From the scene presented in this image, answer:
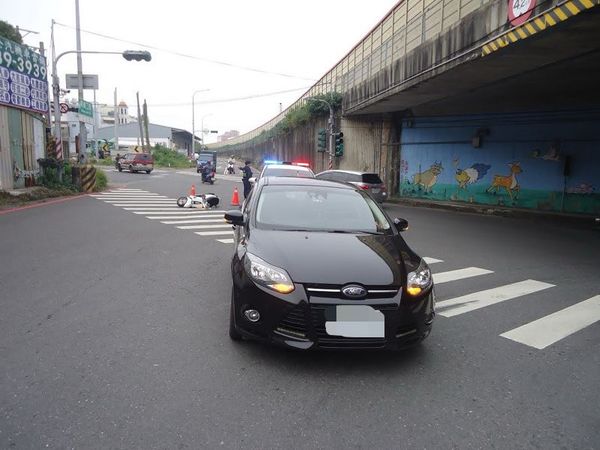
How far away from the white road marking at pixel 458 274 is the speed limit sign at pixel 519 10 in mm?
4945

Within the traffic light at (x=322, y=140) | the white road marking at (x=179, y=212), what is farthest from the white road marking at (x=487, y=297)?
the traffic light at (x=322, y=140)

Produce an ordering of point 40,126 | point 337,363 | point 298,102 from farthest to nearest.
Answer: point 298,102
point 40,126
point 337,363

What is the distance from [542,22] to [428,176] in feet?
47.0

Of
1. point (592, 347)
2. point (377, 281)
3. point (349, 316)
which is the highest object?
point (377, 281)

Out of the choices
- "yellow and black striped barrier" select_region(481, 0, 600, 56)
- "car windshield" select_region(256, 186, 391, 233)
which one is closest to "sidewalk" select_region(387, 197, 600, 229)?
"yellow and black striped barrier" select_region(481, 0, 600, 56)

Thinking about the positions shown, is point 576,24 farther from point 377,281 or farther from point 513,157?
point 513,157

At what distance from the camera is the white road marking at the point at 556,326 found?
4.48 meters

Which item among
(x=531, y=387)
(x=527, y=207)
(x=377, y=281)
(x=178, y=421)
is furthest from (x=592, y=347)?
(x=527, y=207)

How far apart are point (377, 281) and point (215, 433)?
160cm

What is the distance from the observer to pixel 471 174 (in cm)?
1955

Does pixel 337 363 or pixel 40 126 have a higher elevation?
pixel 40 126

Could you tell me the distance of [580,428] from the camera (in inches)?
116

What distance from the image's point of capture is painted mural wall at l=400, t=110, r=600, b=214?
50.3ft

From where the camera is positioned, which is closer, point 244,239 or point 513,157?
point 244,239
